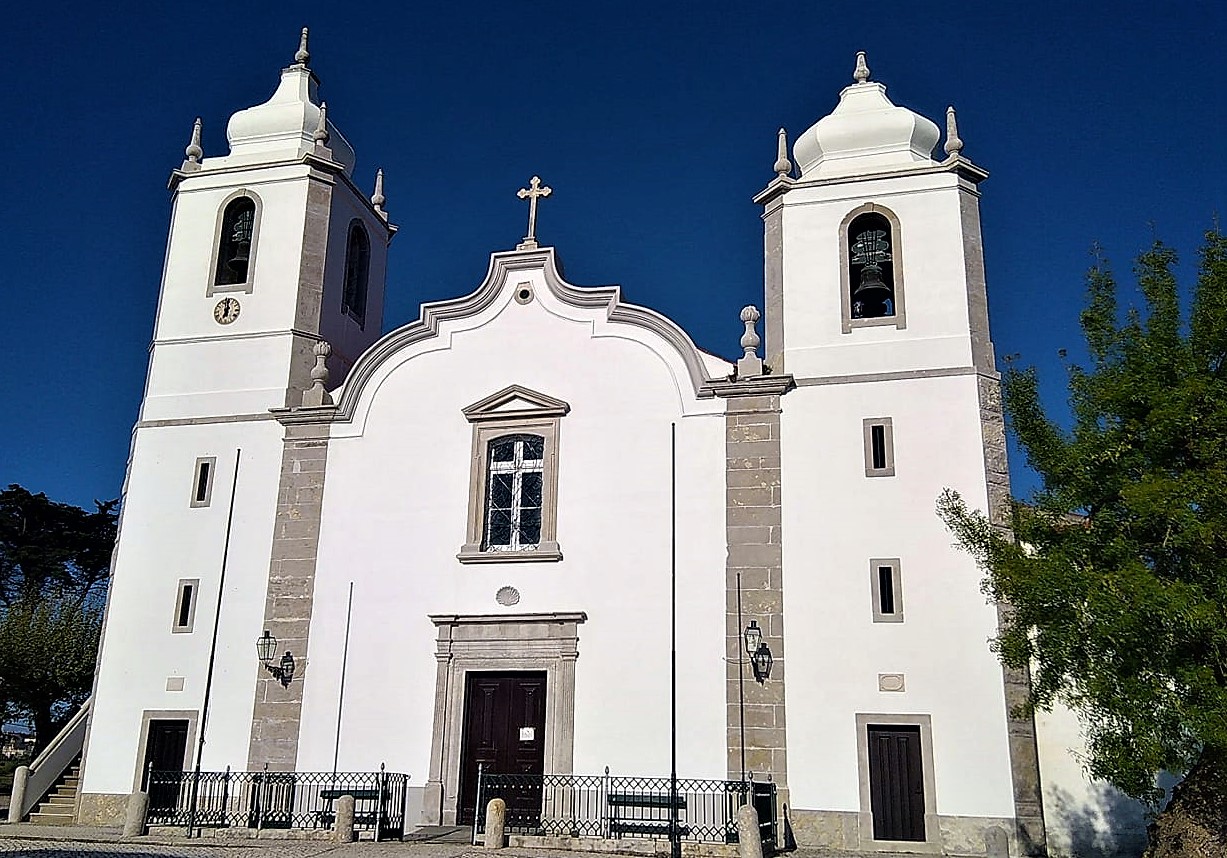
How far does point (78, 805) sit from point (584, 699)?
7853 millimetres

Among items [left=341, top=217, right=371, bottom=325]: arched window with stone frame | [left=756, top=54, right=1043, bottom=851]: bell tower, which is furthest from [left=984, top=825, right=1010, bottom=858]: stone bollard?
[left=341, top=217, right=371, bottom=325]: arched window with stone frame

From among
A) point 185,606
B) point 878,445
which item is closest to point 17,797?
point 185,606

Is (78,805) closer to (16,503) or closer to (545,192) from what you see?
(545,192)

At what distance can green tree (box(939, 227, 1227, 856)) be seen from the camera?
35.4ft

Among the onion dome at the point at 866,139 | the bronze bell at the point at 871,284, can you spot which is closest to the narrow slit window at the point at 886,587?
the bronze bell at the point at 871,284

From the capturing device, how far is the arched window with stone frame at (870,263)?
17.7 metres

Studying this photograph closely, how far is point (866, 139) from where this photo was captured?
18625 millimetres

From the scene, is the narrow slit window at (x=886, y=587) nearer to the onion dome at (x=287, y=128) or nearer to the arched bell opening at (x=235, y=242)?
the arched bell opening at (x=235, y=242)

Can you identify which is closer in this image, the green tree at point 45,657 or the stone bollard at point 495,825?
the stone bollard at point 495,825

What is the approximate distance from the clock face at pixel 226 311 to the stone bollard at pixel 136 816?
800cm

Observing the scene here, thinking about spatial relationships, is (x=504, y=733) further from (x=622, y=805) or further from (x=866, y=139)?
(x=866, y=139)

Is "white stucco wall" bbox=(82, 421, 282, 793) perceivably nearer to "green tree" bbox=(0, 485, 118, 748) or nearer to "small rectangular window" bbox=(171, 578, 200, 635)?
"small rectangular window" bbox=(171, 578, 200, 635)

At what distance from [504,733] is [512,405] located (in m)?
4.85

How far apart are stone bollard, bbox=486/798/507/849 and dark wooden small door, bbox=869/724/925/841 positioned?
15.9 ft
